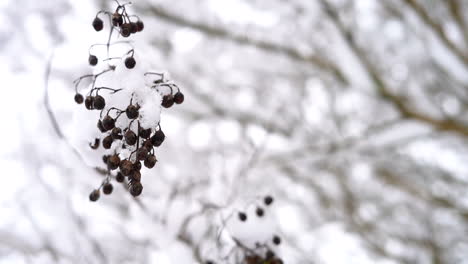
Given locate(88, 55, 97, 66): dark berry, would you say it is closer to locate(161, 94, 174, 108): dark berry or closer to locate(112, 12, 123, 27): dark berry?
locate(112, 12, 123, 27): dark berry

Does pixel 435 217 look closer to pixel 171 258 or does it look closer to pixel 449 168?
pixel 449 168

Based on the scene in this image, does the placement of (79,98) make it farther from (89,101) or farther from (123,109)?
(123,109)

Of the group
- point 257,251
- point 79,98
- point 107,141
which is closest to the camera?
point 107,141

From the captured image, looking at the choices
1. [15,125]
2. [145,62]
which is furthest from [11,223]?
[145,62]

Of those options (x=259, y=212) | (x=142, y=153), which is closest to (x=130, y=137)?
(x=142, y=153)

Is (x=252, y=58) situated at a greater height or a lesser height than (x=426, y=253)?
greater
